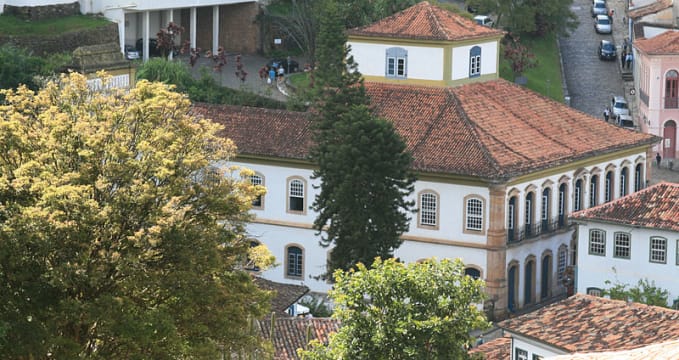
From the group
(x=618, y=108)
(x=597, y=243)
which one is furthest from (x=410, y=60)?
(x=618, y=108)

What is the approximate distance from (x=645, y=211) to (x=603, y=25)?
1964 inches

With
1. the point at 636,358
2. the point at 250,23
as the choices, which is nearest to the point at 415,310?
the point at 636,358

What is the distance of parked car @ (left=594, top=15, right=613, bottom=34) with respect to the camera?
129 meters

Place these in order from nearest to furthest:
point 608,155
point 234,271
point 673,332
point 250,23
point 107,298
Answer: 1. point 107,298
2. point 234,271
3. point 673,332
4. point 608,155
5. point 250,23

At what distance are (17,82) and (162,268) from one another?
140ft

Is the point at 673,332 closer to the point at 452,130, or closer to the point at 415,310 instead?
the point at 415,310

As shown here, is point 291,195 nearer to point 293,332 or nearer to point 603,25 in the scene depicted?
point 293,332

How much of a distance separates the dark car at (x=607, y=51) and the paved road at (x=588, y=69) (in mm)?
271

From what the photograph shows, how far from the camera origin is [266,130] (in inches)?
3583

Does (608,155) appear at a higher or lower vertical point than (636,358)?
lower

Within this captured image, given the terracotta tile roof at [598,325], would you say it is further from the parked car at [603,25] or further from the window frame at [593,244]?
the parked car at [603,25]

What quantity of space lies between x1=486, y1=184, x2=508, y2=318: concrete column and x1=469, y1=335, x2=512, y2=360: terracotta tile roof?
19606 millimetres

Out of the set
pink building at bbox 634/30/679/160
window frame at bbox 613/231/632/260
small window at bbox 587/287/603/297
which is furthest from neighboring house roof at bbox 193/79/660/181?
pink building at bbox 634/30/679/160

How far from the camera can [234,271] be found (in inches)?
2208
